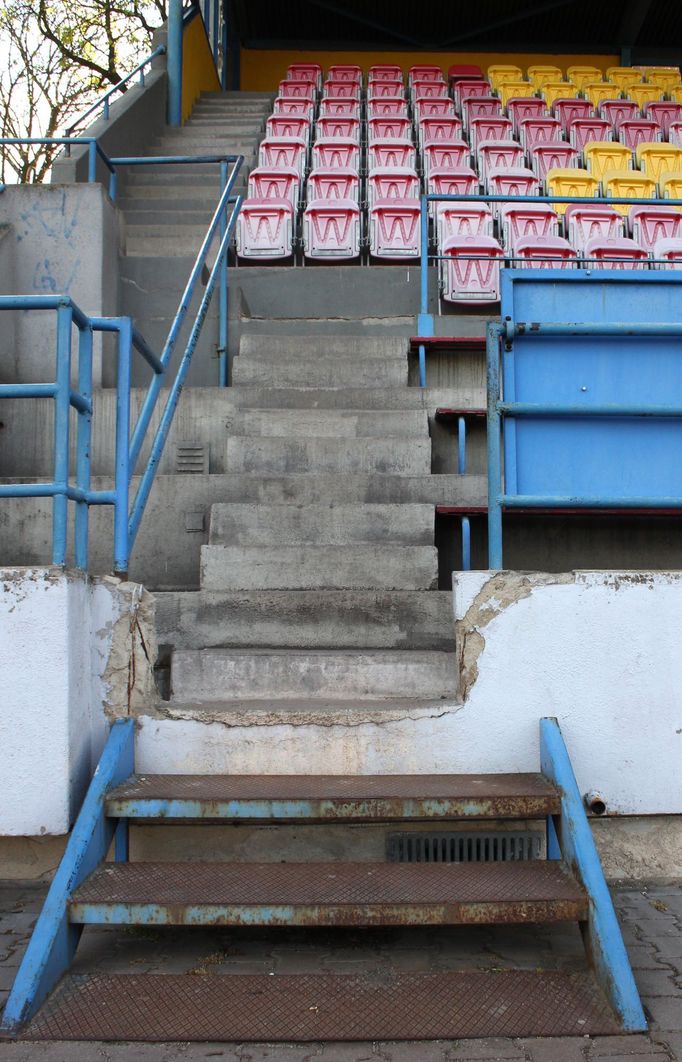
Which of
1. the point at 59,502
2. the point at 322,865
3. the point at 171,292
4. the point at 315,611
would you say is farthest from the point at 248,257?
the point at 322,865

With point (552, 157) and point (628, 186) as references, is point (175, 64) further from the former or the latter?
point (628, 186)

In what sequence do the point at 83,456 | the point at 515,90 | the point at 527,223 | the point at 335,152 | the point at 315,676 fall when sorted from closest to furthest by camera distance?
the point at 83,456 → the point at 315,676 → the point at 527,223 → the point at 335,152 → the point at 515,90

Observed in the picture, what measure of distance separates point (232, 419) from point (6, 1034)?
358cm

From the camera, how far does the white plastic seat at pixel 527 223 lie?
884 centimetres

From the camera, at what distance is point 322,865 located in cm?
287

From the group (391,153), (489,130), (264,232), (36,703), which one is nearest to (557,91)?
(489,130)

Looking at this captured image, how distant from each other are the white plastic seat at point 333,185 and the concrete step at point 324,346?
4424mm

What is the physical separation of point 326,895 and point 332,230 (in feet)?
23.7

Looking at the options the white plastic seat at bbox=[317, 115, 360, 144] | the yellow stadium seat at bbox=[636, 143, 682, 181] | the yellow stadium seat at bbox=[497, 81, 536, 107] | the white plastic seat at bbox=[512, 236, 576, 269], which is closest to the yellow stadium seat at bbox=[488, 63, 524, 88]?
the yellow stadium seat at bbox=[497, 81, 536, 107]

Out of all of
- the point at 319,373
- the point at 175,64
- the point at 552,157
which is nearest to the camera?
the point at 319,373

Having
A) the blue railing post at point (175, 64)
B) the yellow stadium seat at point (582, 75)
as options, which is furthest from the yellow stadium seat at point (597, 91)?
the blue railing post at point (175, 64)

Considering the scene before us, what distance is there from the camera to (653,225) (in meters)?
9.23

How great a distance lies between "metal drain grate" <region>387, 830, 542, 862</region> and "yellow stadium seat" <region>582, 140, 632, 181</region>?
10.5 meters

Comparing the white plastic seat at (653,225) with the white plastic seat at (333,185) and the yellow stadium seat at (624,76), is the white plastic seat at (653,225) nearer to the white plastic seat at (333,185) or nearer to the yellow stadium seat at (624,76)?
→ the white plastic seat at (333,185)
